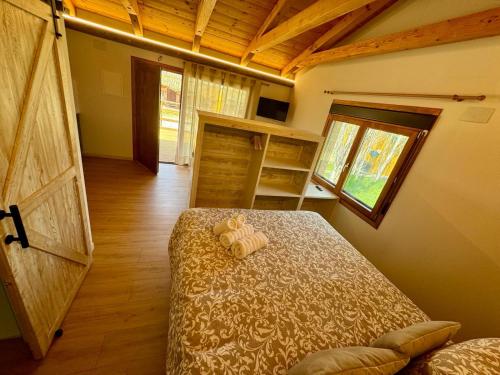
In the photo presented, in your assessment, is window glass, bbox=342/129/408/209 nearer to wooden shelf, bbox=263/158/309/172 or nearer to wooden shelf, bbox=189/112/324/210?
wooden shelf, bbox=189/112/324/210

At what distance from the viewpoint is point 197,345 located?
0.79 m

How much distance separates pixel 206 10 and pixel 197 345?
10.4 ft

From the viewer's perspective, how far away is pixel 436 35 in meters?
1.76

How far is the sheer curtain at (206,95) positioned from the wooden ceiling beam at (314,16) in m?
1.26

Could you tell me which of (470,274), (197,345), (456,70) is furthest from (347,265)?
(456,70)

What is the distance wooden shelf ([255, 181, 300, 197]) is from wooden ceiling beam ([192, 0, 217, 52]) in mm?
2138

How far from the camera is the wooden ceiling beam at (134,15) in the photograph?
8.17ft

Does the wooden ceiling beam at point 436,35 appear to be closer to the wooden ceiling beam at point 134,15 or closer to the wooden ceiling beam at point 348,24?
the wooden ceiling beam at point 348,24

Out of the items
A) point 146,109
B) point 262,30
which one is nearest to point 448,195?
point 262,30

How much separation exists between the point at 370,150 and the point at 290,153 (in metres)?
1.00

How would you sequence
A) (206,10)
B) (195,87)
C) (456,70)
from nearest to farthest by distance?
(456,70), (206,10), (195,87)

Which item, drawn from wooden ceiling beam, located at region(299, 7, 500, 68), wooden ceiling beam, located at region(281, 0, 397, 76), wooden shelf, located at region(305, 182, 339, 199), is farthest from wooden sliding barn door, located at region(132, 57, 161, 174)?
wooden ceiling beam, located at region(299, 7, 500, 68)

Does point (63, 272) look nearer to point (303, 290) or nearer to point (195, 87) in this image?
point (303, 290)

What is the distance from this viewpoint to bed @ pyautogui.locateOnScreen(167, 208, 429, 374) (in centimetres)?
80
